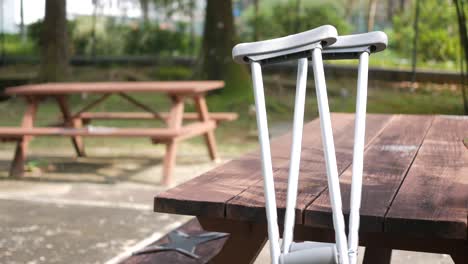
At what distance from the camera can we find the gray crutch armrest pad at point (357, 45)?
1.75m

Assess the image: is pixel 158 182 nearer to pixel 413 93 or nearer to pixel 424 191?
pixel 424 191

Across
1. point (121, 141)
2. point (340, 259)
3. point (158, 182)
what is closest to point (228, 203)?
point (340, 259)

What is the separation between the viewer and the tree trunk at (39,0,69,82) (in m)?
12.2

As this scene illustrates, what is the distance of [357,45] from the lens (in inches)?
70.2

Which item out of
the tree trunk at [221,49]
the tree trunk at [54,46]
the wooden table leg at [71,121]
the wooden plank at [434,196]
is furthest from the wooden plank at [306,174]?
the tree trunk at [54,46]

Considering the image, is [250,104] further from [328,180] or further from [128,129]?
[328,180]

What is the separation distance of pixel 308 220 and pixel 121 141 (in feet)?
21.5

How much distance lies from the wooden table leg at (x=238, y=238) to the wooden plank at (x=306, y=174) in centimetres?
10

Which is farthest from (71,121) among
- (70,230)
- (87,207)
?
(70,230)

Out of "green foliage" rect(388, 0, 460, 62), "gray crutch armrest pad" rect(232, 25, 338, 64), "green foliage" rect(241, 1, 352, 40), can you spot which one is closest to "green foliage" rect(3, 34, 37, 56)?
"green foliage" rect(241, 1, 352, 40)

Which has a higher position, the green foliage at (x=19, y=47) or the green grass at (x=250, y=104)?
the green foliage at (x=19, y=47)

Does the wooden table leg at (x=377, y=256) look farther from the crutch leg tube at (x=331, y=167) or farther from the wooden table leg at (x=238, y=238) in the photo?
the crutch leg tube at (x=331, y=167)

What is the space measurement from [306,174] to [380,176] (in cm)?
22

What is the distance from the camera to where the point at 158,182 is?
5781 mm
